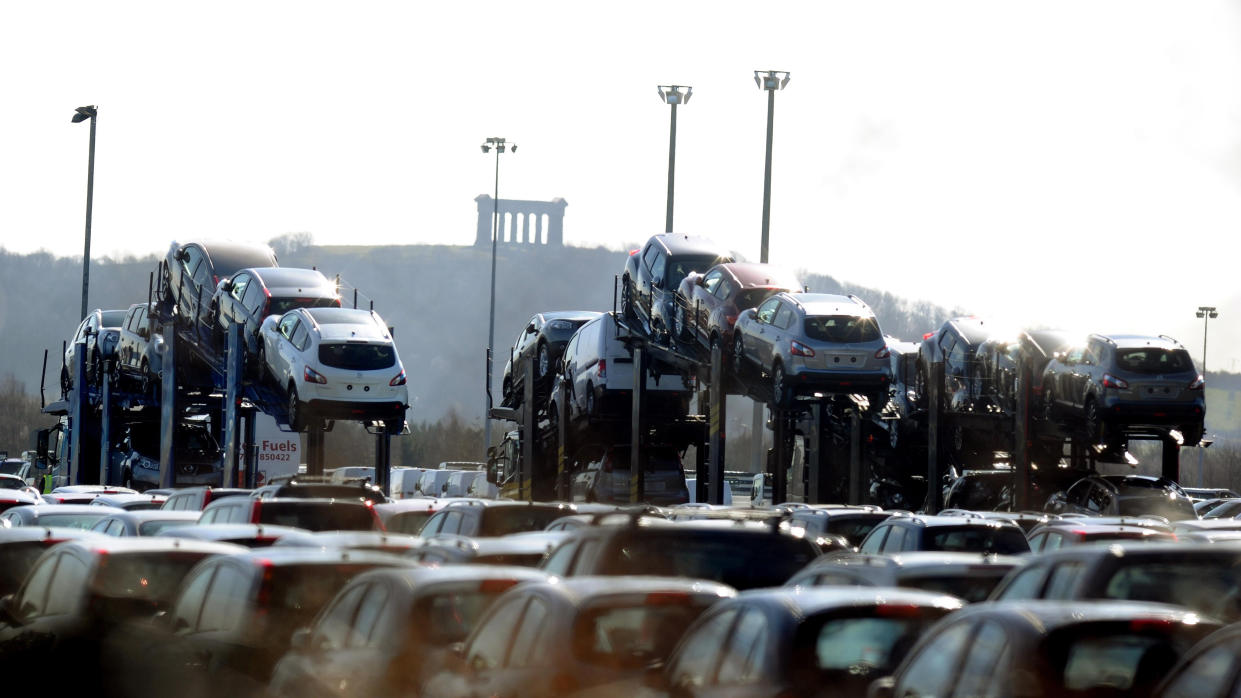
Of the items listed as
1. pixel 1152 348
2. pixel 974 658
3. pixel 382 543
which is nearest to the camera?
pixel 974 658

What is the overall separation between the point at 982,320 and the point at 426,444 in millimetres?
80977

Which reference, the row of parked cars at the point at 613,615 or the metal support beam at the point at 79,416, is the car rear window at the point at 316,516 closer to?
the row of parked cars at the point at 613,615

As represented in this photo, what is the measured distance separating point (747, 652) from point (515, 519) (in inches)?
362

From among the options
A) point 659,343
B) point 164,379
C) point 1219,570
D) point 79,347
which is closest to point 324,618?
point 1219,570

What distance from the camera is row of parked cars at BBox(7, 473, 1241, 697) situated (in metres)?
6.55

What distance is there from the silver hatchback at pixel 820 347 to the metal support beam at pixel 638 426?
10.8ft

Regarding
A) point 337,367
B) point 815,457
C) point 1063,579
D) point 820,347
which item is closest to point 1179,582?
point 1063,579

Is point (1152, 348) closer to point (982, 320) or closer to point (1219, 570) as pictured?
point (982, 320)

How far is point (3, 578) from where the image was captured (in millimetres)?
12383

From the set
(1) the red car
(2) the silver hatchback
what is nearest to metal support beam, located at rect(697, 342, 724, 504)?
(1) the red car

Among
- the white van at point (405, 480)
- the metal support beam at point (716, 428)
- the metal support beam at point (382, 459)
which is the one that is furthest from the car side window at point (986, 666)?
the white van at point (405, 480)

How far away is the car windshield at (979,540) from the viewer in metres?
13.9

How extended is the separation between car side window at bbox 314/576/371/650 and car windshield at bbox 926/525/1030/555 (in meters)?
6.36

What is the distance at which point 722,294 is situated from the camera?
3253 cm
